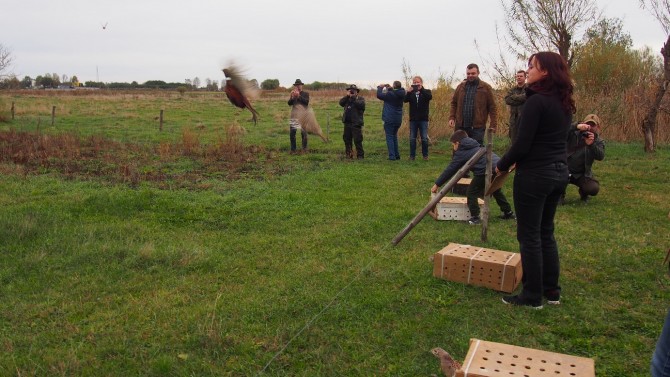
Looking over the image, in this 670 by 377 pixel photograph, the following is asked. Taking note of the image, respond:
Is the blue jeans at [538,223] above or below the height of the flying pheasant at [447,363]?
above

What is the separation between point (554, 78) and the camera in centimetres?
406

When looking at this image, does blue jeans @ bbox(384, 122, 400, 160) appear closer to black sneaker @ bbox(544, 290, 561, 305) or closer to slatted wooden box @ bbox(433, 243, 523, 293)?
slatted wooden box @ bbox(433, 243, 523, 293)

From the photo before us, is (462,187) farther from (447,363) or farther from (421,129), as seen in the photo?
(447,363)

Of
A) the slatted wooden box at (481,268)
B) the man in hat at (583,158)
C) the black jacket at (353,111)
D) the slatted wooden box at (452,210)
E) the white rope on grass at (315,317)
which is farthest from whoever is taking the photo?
the black jacket at (353,111)

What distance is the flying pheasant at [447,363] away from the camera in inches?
138

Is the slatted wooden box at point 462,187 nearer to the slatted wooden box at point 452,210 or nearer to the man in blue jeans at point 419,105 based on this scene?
the slatted wooden box at point 452,210

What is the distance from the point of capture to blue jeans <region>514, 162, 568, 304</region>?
4.18 m

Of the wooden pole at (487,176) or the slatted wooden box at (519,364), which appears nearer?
the slatted wooden box at (519,364)

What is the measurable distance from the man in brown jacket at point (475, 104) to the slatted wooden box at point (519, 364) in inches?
291

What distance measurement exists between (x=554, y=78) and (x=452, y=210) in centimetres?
357

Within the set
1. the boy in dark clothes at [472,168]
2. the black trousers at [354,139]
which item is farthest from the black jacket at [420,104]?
the boy in dark clothes at [472,168]

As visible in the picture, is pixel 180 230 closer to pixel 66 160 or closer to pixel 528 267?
pixel 528 267

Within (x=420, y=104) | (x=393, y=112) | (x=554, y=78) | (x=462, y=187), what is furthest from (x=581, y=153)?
(x=393, y=112)

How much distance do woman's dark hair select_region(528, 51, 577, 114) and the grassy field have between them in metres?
1.79
